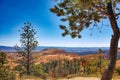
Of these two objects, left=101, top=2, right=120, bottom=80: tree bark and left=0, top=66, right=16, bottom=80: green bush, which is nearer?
left=101, top=2, right=120, bottom=80: tree bark

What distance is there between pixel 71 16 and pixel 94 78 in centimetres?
939

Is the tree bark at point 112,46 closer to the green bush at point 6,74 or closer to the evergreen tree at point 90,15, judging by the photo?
the evergreen tree at point 90,15

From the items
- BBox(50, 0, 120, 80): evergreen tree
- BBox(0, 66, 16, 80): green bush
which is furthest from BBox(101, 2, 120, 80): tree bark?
BBox(0, 66, 16, 80): green bush

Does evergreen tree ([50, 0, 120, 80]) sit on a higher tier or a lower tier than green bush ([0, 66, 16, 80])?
higher

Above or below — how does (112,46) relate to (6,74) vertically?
above

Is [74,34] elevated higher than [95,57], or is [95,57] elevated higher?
[74,34]

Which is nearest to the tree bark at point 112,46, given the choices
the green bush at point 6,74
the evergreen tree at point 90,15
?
the evergreen tree at point 90,15

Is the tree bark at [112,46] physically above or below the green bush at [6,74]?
above

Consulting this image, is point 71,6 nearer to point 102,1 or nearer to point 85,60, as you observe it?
point 102,1

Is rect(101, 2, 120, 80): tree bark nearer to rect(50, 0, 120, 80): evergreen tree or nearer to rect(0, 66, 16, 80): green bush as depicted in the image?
rect(50, 0, 120, 80): evergreen tree

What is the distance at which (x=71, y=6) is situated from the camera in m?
14.3

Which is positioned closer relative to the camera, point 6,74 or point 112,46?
point 112,46

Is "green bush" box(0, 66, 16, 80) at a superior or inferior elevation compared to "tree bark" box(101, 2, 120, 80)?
inferior

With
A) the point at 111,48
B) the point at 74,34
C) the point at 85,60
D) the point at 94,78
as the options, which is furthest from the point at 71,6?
the point at 85,60
